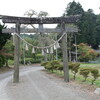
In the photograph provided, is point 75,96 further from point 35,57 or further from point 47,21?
point 35,57

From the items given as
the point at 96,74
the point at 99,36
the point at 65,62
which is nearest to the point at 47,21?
the point at 65,62

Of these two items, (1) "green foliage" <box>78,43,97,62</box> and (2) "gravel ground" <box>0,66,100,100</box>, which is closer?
(2) "gravel ground" <box>0,66,100,100</box>

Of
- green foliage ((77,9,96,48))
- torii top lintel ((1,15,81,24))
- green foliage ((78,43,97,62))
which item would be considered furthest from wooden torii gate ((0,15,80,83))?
green foliage ((77,9,96,48))

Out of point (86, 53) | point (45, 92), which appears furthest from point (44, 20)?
point (86, 53)

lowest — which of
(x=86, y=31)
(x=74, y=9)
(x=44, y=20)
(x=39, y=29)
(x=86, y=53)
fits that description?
(x=86, y=53)

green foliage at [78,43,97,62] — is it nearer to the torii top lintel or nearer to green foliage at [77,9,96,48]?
green foliage at [77,9,96,48]

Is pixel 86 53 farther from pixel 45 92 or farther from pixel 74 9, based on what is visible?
pixel 45 92

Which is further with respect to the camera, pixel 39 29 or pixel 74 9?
pixel 74 9

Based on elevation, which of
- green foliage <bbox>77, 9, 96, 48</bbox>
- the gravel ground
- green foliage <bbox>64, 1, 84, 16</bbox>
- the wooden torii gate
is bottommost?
the gravel ground

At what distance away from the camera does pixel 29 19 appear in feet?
49.8

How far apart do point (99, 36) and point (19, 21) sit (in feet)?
184

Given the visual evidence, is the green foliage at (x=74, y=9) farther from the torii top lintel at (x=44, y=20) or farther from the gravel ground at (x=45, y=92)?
the gravel ground at (x=45, y=92)

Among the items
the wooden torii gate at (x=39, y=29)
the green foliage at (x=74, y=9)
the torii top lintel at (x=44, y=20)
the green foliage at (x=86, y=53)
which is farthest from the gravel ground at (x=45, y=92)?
the green foliage at (x=74, y=9)

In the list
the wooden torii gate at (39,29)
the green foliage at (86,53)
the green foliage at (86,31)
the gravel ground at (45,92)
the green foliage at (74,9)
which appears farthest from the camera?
the green foliage at (74,9)
